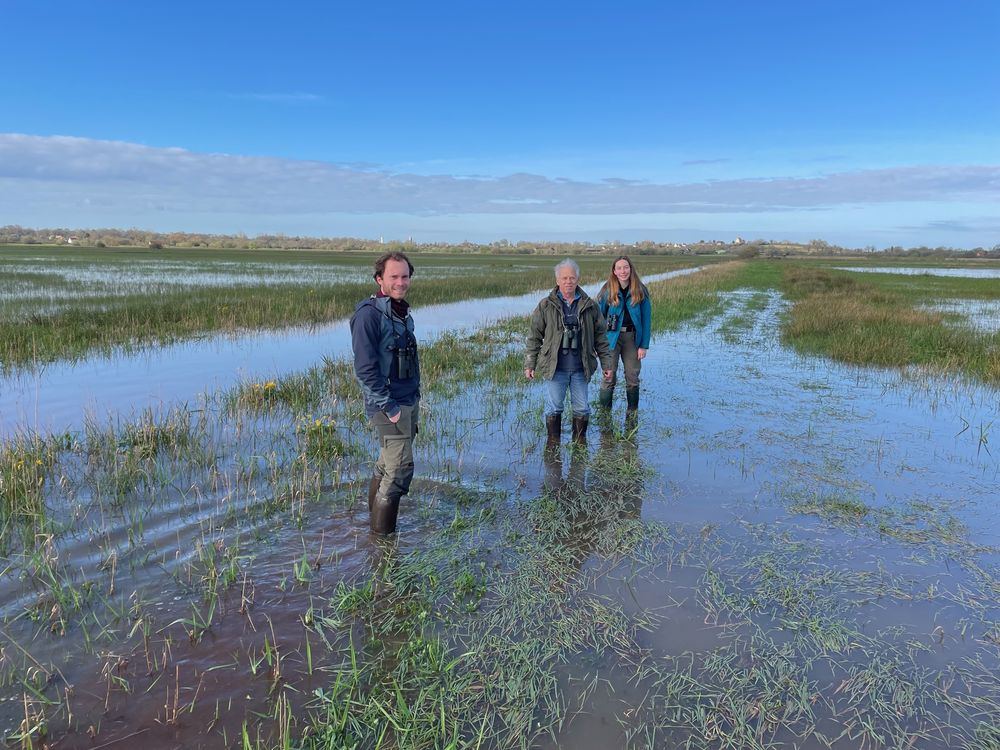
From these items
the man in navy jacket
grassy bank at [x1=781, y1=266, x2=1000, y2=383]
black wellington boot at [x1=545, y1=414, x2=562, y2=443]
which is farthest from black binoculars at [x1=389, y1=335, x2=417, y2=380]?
grassy bank at [x1=781, y1=266, x2=1000, y2=383]

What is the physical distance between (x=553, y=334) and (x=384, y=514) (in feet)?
9.14

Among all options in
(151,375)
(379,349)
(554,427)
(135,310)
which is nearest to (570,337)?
(554,427)

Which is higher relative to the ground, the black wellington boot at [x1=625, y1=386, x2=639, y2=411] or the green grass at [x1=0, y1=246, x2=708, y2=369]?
the green grass at [x1=0, y1=246, x2=708, y2=369]

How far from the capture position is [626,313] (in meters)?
7.67

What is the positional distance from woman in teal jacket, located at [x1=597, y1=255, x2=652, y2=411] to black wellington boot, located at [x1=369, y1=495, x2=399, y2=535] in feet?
13.1

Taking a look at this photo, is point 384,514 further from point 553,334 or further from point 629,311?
point 629,311

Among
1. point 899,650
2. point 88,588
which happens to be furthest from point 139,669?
point 899,650

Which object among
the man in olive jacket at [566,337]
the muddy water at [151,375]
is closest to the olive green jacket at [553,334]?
the man in olive jacket at [566,337]

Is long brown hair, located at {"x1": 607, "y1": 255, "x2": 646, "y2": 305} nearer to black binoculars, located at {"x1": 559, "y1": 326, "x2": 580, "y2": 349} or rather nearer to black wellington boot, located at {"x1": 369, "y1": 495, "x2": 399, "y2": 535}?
black binoculars, located at {"x1": 559, "y1": 326, "x2": 580, "y2": 349}

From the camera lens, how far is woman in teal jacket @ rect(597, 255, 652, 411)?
752 centimetres

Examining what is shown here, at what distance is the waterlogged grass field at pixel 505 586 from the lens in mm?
2910

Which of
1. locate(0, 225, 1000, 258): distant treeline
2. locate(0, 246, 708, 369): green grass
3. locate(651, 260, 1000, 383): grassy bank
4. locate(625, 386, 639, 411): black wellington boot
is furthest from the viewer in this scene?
locate(0, 225, 1000, 258): distant treeline

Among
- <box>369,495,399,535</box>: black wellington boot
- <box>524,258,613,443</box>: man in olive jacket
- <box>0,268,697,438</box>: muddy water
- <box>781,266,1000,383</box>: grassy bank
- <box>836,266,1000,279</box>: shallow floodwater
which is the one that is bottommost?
<box>369,495,399,535</box>: black wellington boot

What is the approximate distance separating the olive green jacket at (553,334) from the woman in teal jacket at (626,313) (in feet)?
3.42
